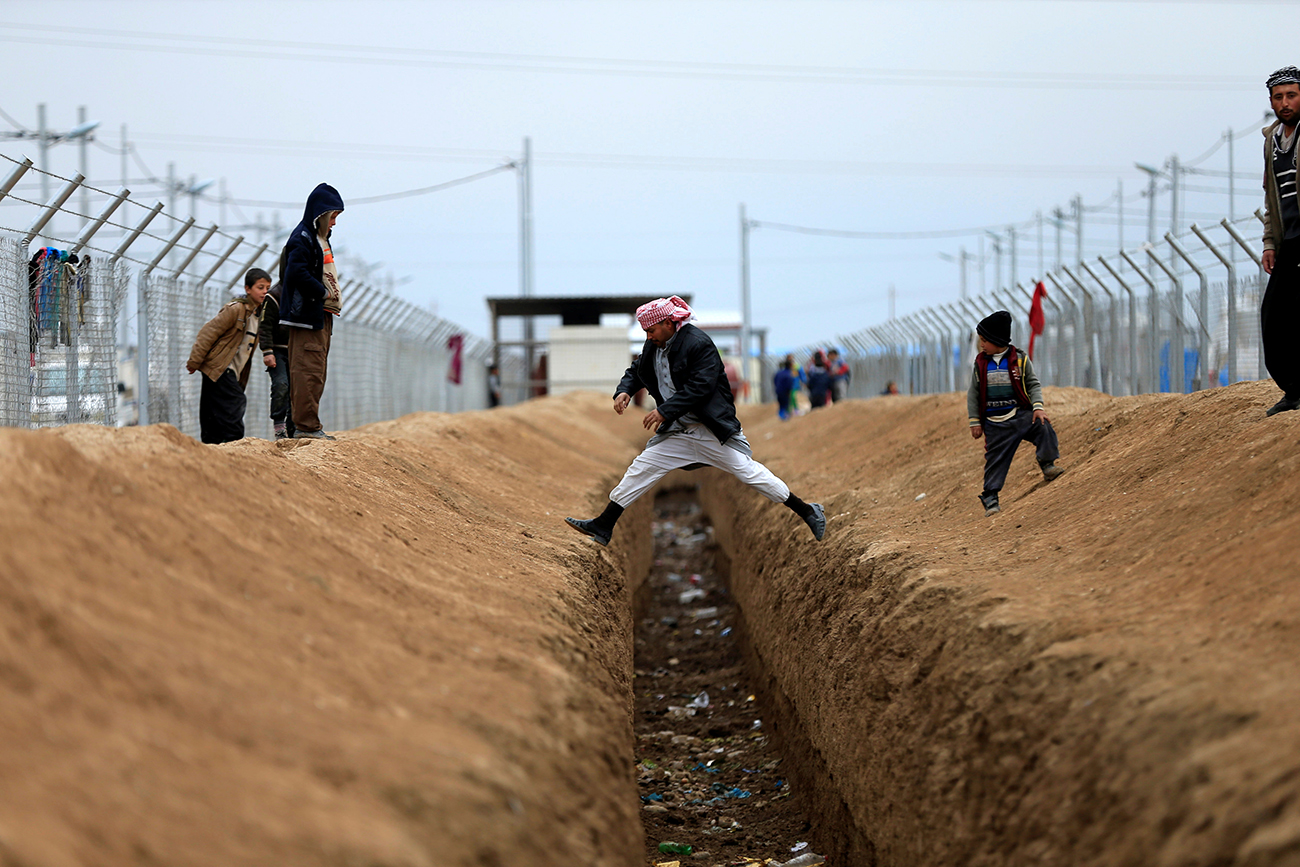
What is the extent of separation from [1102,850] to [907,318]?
2297 cm

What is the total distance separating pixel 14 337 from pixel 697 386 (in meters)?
4.91

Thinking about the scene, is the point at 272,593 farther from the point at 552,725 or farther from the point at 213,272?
the point at 213,272

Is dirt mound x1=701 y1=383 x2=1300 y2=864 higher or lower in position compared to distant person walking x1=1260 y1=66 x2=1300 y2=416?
lower

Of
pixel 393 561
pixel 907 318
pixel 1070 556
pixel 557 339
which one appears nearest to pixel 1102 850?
pixel 1070 556

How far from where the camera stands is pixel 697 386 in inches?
300

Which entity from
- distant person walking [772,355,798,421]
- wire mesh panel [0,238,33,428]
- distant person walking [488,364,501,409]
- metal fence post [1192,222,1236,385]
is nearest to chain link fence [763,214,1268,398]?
metal fence post [1192,222,1236,385]

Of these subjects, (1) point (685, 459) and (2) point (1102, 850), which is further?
(1) point (685, 459)

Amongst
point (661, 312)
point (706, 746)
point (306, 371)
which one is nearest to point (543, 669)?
point (661, 312)

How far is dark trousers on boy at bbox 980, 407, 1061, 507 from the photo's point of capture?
7.88m

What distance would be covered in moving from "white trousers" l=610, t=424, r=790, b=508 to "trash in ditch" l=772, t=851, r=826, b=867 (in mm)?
2359

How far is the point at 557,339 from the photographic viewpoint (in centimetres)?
3800

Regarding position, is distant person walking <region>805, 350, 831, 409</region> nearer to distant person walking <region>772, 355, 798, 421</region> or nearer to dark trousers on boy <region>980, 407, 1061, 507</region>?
distant person walking <region>772, 355, 798, 421</region>

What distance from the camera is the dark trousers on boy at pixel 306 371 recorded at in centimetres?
884

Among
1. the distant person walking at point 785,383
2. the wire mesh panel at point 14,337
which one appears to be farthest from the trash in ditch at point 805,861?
the distant person walking at point 785,383
